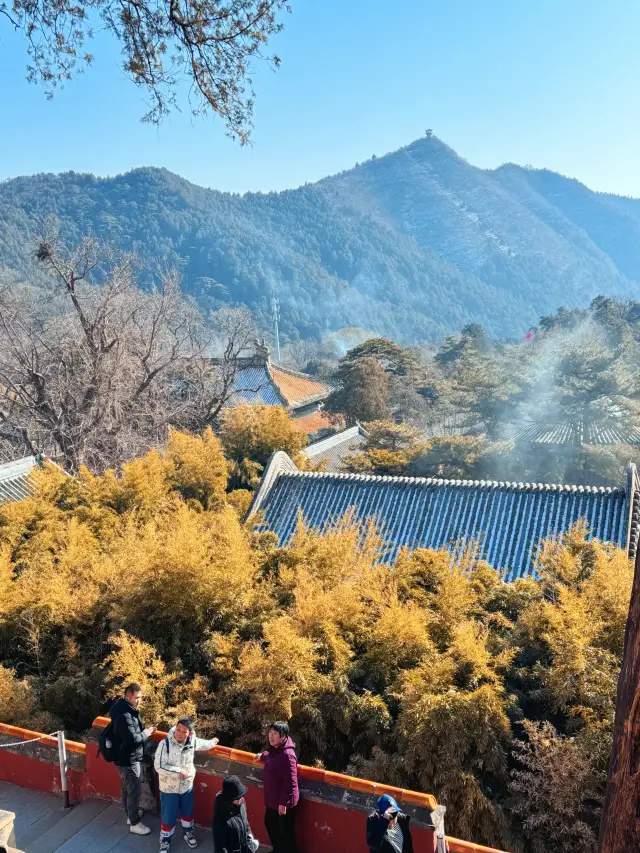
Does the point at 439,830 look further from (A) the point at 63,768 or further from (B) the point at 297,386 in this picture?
(B) the point at 297,386

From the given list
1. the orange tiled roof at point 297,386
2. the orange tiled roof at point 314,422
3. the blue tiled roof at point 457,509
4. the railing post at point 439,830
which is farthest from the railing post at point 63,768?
the orange tiled roof at point 297,386

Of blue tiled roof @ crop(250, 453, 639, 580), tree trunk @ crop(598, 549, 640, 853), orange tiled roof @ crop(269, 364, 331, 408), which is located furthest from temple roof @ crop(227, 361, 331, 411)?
tree trunk @ crop(598, 549, 640, 853)

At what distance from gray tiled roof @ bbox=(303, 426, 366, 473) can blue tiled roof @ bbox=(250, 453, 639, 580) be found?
646 centimetres

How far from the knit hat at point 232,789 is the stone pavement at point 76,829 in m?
0.64

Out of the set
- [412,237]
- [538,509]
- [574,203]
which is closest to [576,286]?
[412,237]

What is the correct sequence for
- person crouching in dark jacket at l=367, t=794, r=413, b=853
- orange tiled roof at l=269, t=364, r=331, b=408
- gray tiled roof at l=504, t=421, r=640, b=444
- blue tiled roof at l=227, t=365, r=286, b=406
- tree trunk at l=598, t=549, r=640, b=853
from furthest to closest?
orange tiled roof at l=269, t=364, r=331, b=408 < blue tiled roof at l=227, t=365, r=286, b=406 < gray tiled roof at l=504, t=421, r=640, b=444 < person crouching in dark jacket at l=367, t=794, r=413, b=853 < tree trunk at l=598, t=549, r=640, b=853

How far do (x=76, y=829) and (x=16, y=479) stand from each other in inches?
402

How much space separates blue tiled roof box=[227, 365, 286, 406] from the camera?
30.5m

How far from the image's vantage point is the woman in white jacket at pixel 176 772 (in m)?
3.77

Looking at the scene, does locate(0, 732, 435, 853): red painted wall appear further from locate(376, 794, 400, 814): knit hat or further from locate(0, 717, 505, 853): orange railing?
locate(376, 794, 400, 814): knit hat


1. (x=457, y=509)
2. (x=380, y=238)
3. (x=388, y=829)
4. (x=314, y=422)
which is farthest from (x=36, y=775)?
(x=380, y=238)

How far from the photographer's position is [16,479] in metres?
13.0

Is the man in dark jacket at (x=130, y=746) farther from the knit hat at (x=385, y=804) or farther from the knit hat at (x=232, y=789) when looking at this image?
the knit hat at (x=385, y=804)

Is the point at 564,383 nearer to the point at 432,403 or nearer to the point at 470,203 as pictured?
the point at 432,403
